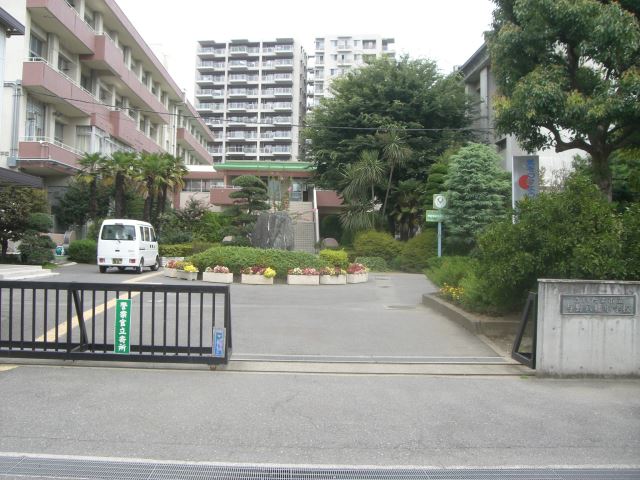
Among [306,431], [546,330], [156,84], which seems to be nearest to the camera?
[306,431]

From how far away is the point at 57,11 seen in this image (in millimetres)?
30062

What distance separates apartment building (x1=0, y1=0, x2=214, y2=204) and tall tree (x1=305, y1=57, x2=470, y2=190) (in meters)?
11.0

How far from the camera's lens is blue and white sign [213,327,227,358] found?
739 cm

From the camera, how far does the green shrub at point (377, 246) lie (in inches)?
1110

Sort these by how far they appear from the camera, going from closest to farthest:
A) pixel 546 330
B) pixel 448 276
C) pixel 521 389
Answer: pixel 521 389 → pixel 546 330 → pixel 448 276

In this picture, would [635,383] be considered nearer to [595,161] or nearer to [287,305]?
[595,161]

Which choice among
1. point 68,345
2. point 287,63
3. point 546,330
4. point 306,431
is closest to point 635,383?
point 546,330

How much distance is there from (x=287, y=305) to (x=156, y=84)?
45.8 metres

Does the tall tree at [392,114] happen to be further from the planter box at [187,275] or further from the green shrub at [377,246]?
the planter box at [187,275]

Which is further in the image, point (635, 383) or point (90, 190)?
point (90, 190)

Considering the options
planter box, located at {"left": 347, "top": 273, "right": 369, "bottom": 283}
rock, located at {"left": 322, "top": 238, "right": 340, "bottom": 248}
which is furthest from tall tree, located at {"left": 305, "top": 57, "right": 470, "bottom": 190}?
planter box, located at {"left": 347, "top": 273, "right": 369, "bottom": 283}

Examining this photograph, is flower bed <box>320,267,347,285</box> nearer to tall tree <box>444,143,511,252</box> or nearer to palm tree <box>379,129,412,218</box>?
tall tree <box>444,143,511,252</box>

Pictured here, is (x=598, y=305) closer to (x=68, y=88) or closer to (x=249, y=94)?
(x=68, y=88)

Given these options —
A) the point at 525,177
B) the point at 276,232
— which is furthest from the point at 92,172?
the point at 525,177
